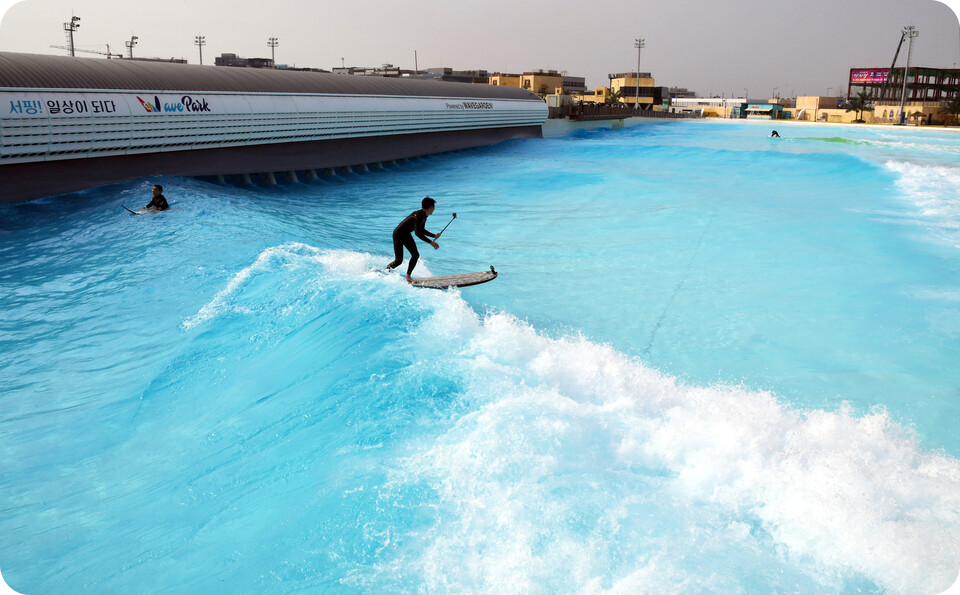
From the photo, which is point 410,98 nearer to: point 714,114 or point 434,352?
point 434,352

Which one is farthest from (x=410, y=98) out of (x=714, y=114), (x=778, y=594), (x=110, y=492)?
(x=714, y=114)

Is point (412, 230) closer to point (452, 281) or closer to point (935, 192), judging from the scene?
point (452, 281)

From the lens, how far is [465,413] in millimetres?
5719

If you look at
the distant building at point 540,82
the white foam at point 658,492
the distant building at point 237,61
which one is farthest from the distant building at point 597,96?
the white foam at point 658,492

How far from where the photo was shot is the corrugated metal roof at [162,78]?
1441 cm

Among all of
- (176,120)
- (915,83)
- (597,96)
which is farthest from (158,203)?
(915,83)

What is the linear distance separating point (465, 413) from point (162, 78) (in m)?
16.3

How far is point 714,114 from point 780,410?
87.7 meters

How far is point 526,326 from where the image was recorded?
915 cm

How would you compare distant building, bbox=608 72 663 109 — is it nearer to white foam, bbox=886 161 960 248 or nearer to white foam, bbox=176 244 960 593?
white foam, bbox=886 161 960 248

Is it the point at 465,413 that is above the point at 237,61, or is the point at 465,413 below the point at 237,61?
below

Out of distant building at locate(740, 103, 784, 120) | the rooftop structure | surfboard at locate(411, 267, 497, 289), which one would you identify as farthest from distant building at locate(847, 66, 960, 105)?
surfboard at locate(411, 267, 497, 289)

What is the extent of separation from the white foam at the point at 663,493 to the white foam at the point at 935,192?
12.0m

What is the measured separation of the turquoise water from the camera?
4215 mm
